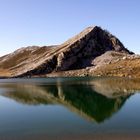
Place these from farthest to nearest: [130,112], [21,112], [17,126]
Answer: [21,112] → [130,112] → [17,126]

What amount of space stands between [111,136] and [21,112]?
26841 mm

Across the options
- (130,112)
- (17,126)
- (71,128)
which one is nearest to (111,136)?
(71,128)

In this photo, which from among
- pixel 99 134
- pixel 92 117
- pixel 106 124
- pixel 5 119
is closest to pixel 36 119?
pixel 5 119

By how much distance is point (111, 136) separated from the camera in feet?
118

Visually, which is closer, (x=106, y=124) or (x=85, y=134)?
(x=85, y=134)

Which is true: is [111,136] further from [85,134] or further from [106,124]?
[106,124]

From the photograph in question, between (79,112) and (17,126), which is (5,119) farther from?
(79,112)

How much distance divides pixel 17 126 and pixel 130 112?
809 inches

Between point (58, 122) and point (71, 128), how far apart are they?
17.9 feet

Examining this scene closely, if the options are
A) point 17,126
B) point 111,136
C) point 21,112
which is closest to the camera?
point 111,136

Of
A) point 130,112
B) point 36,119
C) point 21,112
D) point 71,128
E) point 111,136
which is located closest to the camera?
point 111,136

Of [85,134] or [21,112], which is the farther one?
[21,112]

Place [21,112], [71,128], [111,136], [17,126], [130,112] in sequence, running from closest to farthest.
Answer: [111,136], [71,128], [17,126], [130,112], [21,112]

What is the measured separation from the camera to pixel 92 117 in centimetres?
5125
